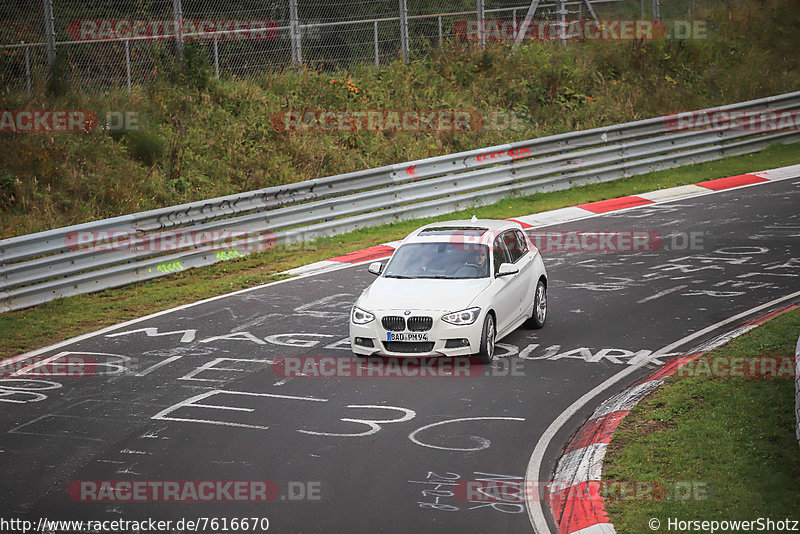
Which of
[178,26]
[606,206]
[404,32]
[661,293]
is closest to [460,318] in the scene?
[661,293]

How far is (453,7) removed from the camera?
27.8 meters

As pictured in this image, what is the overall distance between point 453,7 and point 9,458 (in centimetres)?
2164

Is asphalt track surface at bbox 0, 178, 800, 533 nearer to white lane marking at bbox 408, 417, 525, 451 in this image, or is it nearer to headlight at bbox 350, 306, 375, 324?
white lane marking at bbox 408, 417, 525, 451

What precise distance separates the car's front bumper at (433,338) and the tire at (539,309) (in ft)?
6.35

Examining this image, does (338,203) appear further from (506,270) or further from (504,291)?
(504,291)

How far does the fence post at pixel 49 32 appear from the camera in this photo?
68.1ft

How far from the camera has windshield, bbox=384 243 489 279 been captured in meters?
12.5

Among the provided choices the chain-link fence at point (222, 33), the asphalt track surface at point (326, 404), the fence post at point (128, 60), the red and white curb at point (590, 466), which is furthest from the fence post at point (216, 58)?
the red and white curb at point (590, 466)

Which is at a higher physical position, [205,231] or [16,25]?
[16,25]

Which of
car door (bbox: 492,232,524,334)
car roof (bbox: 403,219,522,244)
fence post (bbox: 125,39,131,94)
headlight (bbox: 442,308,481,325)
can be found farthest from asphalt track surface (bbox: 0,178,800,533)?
fence post (bbox: 125,39,131,94)

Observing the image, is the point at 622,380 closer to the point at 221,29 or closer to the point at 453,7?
the point at 221,29

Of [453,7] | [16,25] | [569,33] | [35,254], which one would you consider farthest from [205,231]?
[569,33]

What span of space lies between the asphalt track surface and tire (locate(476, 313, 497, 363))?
183 millimetres

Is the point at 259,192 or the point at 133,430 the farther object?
the point at 259,192
